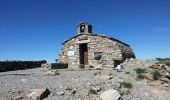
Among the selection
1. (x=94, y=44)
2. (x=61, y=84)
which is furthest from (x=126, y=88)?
(x=94, y=44)

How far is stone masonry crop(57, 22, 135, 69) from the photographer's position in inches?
893

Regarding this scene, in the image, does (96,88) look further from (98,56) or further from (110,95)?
(98,56)

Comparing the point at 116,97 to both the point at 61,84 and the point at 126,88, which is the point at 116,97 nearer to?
the point at 126,88

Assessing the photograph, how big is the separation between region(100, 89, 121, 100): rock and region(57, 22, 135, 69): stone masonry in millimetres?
8774

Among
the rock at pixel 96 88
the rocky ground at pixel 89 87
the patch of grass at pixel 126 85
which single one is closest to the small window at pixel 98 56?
the rocky ground at pixel 89 87

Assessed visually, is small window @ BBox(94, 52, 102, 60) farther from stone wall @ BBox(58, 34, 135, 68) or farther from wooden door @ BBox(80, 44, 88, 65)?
wooden door @ BBox(80, 44, 88, 65)

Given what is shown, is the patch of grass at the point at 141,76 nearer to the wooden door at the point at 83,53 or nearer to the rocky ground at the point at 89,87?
the rocky ground at the point at 89,87

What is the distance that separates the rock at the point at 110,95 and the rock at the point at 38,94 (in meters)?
2.87

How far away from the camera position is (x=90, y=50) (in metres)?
24.0

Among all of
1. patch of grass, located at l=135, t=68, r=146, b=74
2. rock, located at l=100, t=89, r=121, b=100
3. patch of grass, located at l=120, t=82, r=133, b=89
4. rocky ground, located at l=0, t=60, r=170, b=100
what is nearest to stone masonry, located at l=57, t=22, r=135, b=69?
patch of grass, located at l=135, t=68, r=146, b=74

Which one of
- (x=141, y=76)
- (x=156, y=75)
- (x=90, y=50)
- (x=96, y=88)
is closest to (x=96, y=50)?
(x=90, y=50)

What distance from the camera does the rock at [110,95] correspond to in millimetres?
11883

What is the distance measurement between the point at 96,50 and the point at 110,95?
11955mm

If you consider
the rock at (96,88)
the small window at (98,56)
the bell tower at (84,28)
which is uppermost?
the bell tower at (84,28)
